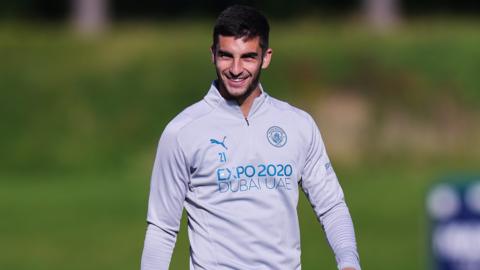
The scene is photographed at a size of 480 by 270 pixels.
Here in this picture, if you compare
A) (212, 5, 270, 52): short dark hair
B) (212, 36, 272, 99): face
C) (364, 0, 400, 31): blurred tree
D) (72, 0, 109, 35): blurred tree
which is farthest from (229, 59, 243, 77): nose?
(364, 0, 400, 31): blurred tree

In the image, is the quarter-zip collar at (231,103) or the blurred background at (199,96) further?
the blurred background at (199,96)

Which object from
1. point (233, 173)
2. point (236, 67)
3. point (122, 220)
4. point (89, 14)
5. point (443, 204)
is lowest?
point (122, 220)

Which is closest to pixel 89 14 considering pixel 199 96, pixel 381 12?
pixel 199 96

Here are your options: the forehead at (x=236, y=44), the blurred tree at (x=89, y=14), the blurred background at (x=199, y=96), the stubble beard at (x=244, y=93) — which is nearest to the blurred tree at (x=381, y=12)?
the blurred background at (x=199, y=96)

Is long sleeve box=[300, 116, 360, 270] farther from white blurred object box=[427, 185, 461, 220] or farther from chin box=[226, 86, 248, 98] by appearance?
white blurred object box=[427, 185, 461, 220]

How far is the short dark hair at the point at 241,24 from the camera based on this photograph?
251 inches

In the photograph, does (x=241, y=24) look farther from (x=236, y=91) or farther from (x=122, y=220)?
(x=122, y=220)

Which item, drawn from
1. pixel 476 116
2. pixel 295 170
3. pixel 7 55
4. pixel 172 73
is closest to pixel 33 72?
pixel 7 55

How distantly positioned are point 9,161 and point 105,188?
190cm

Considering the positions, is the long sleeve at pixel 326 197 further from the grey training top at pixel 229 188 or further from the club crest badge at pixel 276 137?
the club crest badge at pixel 276 137

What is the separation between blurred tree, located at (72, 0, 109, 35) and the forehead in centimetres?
1854

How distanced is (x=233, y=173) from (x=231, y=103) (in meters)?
0.30

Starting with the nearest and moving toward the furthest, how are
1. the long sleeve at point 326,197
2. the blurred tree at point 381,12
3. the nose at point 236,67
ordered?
the nose at point 236,67 < the long sleeve at point 326,197 < the blurred tree at point 381,12

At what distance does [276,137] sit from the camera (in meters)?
6.52
